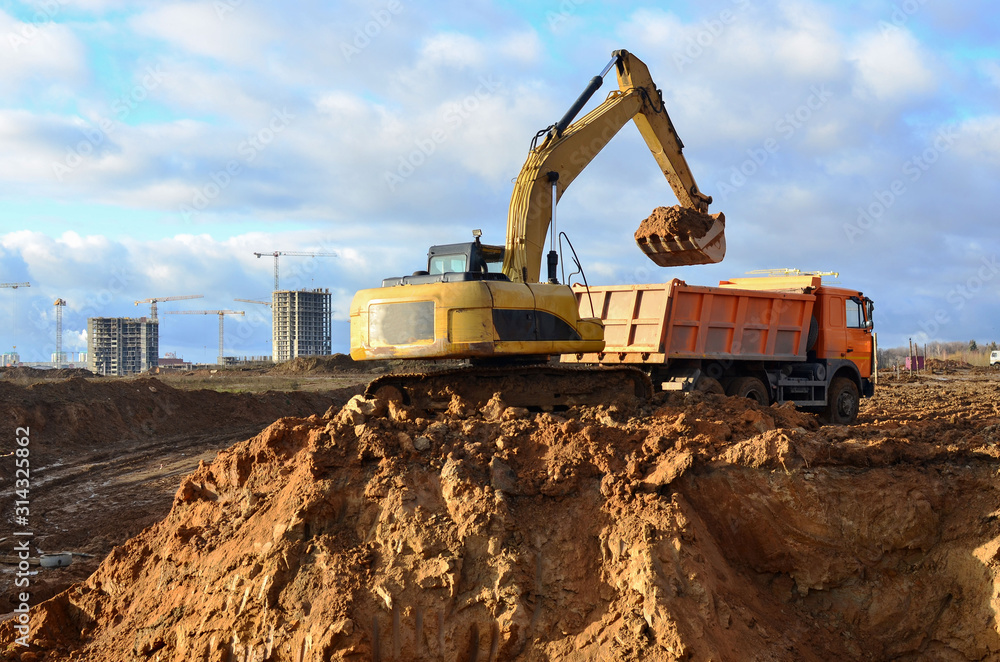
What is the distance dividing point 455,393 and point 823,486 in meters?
3.65

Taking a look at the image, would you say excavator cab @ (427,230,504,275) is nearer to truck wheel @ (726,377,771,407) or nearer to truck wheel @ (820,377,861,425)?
truck wheel @ (726,377,771,407)

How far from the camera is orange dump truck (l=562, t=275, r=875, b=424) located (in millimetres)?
12656

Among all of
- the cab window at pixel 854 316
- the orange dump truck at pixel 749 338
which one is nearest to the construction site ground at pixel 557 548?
the orange dump truck at pixel 749 338

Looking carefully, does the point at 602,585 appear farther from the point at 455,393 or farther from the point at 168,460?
the point at 168,460

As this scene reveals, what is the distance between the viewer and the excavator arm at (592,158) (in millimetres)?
9297

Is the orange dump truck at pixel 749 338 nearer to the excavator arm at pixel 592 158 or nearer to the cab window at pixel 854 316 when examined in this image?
the cab window at pixel 854 316

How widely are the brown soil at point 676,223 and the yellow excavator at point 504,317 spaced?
2.17 metres

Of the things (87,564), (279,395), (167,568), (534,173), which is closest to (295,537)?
(167,568)

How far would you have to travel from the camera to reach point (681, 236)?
11.9 m

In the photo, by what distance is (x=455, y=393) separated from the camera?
27.1ft

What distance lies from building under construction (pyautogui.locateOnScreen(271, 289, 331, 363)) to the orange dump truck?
197 ft

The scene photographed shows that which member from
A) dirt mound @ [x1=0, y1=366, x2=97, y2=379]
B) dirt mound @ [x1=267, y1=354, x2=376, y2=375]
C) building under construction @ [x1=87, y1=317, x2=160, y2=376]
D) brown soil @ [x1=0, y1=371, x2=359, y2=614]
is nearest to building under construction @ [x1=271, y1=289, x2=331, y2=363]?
building under construction @ [x1=87, y1=317, x2=160, y2=376]

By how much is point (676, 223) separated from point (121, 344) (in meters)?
70.6

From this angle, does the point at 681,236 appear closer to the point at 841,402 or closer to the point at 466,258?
the point at 466,258
